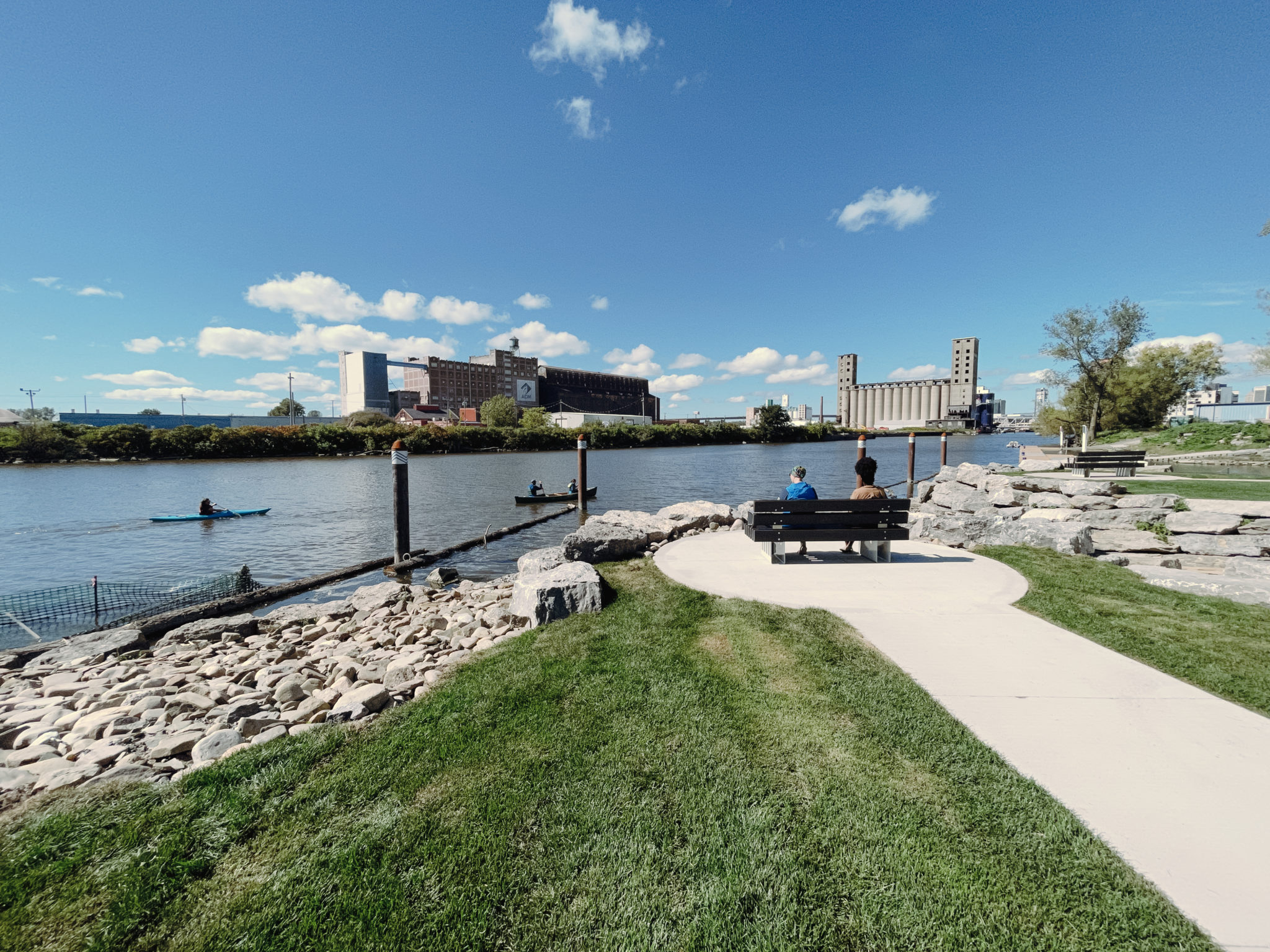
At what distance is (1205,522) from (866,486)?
626 centimetres

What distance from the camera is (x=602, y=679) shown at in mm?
4680

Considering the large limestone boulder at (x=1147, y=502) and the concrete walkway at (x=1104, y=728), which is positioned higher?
the large limestone boulder at (x=1147, y=502)

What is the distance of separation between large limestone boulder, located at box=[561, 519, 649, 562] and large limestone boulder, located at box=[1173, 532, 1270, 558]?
9529 millimetres

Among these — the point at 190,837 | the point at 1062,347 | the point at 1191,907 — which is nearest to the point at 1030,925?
the point at 1191,907

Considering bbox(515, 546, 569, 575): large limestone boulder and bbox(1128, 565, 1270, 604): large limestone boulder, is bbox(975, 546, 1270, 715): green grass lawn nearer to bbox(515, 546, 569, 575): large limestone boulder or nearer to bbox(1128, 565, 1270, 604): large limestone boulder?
bbox(1128, 565, 1270, 604): large limestone boulder

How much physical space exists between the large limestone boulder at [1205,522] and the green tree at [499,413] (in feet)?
369

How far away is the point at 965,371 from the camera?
7387 inches

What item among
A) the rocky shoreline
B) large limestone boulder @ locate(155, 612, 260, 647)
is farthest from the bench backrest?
large limestone boulder @ locate(155, 612, 260, 647)

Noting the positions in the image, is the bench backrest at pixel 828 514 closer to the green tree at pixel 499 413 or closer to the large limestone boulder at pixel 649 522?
the large limestone boulder at pixel 649 522

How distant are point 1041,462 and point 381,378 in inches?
6273

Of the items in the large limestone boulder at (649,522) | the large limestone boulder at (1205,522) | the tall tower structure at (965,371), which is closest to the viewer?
the large limestone boulder at (1205,522)

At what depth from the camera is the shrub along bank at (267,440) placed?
226 ft

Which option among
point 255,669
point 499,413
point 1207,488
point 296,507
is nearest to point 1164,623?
point 255,669

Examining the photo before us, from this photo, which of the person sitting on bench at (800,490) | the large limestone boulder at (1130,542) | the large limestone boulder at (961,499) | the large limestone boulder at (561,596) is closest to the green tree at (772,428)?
the large limestone boulder at (961,499)
